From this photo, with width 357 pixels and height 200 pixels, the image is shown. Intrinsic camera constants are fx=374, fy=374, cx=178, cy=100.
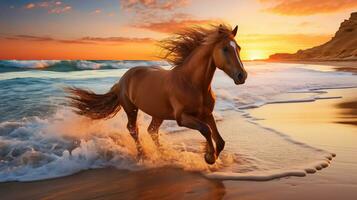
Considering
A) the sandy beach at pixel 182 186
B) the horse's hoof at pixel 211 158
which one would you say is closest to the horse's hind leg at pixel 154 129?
the sandy beach at pixel 182 186

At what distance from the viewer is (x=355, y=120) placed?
7949 mm

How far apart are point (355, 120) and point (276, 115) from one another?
1.87m

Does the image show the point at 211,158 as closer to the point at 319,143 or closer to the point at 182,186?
the point at 182,186

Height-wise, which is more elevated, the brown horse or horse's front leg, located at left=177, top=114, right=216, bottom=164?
the brown horse

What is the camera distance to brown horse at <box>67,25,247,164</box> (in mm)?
4277

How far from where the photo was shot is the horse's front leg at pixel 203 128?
4.35 m

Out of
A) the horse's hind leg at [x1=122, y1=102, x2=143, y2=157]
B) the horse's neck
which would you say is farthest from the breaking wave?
the horse's neck

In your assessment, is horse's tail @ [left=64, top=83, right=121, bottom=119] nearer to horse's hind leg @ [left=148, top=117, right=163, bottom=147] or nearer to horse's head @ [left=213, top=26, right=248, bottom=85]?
A: horse's hind leg @ [left=148, top=117, right=163, bottom=147]

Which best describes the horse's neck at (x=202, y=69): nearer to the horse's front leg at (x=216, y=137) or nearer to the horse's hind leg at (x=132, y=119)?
the horse's front leg at (x=216, y=137)

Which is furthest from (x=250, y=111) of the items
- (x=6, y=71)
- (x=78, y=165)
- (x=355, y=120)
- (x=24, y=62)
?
(x=24, y=62)

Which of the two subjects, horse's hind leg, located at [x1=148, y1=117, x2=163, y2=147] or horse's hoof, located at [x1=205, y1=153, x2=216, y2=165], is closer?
horse's hoof, located at [x1=205, y1=153, x2=216, y2=165]

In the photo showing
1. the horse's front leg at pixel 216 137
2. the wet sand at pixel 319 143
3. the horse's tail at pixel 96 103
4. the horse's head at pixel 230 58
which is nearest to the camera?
the wet sand at pixel 319 143

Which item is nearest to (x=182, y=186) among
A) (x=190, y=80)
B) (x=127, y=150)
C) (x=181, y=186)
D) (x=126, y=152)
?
(x=181, y=186)

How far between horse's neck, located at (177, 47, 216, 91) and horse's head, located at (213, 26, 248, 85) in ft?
0.52
